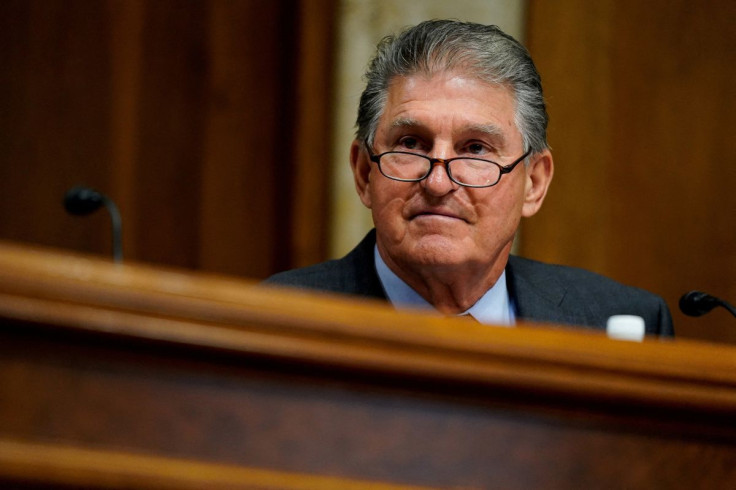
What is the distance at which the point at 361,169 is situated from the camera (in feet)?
6.61

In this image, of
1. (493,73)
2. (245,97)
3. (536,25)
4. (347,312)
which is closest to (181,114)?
(245,97)

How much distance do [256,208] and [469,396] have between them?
2268 millimetres

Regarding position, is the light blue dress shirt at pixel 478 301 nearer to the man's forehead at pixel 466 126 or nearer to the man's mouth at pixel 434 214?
the man's mouth at pixel 434 214

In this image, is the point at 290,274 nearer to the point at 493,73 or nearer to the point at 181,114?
the point at 493,73

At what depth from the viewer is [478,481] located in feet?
2.39

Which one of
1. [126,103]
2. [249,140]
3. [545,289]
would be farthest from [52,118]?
[545,289]

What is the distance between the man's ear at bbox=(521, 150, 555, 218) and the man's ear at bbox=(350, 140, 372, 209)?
0.33 metres

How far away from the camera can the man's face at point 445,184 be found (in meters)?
1.79

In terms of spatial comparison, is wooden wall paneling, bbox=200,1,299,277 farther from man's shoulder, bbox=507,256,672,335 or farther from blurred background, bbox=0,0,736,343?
man's shoulder, bbox=507,256,672,335

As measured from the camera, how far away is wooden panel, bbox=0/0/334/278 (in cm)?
264

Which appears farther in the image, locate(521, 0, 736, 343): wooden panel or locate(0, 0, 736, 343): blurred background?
locate(521, 0, 736, 343): wooden panel

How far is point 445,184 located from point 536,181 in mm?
339

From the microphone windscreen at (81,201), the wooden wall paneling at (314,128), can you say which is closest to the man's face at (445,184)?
the microphone windscreen at (81,201)

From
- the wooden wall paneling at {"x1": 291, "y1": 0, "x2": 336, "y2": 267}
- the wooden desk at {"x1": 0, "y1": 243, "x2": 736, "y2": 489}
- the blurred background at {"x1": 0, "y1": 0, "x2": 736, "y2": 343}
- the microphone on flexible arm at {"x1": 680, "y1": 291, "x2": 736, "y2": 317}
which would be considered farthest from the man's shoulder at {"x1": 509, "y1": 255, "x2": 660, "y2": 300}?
the wooden desk at {"x1": 0, "y1": 243, "x2": 736, "y2": 489}
